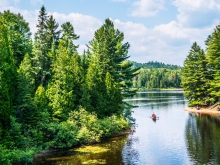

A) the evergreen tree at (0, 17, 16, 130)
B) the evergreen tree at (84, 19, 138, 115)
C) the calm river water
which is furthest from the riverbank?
the evergreen tree at (0, 17, 16, 130)

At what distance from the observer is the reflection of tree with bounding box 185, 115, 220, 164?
28.7 meters

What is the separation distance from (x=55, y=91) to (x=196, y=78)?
4776 cm

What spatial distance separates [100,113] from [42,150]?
12896mm

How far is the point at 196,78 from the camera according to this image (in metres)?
74.8

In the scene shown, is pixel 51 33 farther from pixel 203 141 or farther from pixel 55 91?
pixel 203 141

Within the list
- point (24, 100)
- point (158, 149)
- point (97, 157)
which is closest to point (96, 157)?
point (97, 157)

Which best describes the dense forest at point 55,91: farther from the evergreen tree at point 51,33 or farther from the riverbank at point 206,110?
the riverbank at point 206,110

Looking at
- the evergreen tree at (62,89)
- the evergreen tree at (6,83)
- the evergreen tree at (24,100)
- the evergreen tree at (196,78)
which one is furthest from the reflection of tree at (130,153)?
the evergreen tree at (196,78)

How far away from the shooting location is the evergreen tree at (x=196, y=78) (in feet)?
241

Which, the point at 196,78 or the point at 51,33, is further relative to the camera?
the point at 196,78

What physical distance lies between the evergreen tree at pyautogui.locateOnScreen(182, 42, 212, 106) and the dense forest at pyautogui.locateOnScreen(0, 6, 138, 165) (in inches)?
1088

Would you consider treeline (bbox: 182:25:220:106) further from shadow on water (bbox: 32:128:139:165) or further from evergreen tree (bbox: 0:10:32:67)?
evergreen tree (bbox: 0:10:32:67)

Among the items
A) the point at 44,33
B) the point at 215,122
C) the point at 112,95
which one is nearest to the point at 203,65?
the point at 215,122

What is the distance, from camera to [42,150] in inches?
1258
